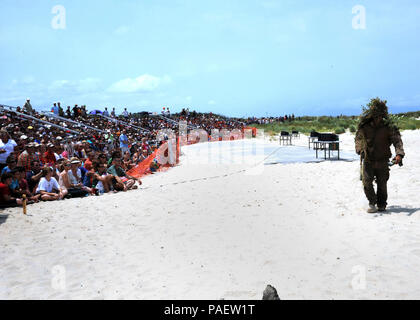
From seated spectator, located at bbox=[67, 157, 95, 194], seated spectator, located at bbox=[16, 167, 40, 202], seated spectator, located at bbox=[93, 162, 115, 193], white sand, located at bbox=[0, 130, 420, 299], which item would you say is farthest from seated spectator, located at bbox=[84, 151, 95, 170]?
seated spectator, located at bbox=[16, 167, 40, 202]

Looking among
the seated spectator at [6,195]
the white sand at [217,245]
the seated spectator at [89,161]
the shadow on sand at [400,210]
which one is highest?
the seated spectator at [89,161]

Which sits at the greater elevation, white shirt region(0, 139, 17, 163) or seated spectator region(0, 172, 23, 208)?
white shirt region(0, 139, 17, 163)

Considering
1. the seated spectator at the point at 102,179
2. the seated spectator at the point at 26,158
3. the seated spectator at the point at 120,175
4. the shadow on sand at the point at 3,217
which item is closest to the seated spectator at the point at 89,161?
the seated spectator at the point at 102,179

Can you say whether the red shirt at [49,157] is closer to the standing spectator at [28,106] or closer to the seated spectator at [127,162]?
the seated spectator at [127,162]

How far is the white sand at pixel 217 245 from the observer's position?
4250 millimetres

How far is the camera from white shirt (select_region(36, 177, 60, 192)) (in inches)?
363

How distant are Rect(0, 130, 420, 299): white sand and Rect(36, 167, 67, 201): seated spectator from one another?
1.28ft

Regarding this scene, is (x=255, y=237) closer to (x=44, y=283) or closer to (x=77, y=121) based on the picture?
(x=44, y=283)

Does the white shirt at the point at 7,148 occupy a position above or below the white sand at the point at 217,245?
above

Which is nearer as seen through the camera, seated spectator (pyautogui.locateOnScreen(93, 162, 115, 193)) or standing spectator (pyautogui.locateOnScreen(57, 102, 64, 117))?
seated spectator (pyautogui.locateOnScreen(93, 162, 115, 193))

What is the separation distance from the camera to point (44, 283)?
15.0 ft

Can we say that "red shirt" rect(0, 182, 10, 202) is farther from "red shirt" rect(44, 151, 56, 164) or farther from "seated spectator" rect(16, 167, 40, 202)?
"red shirt" rect(44, 151, 56, 164)
